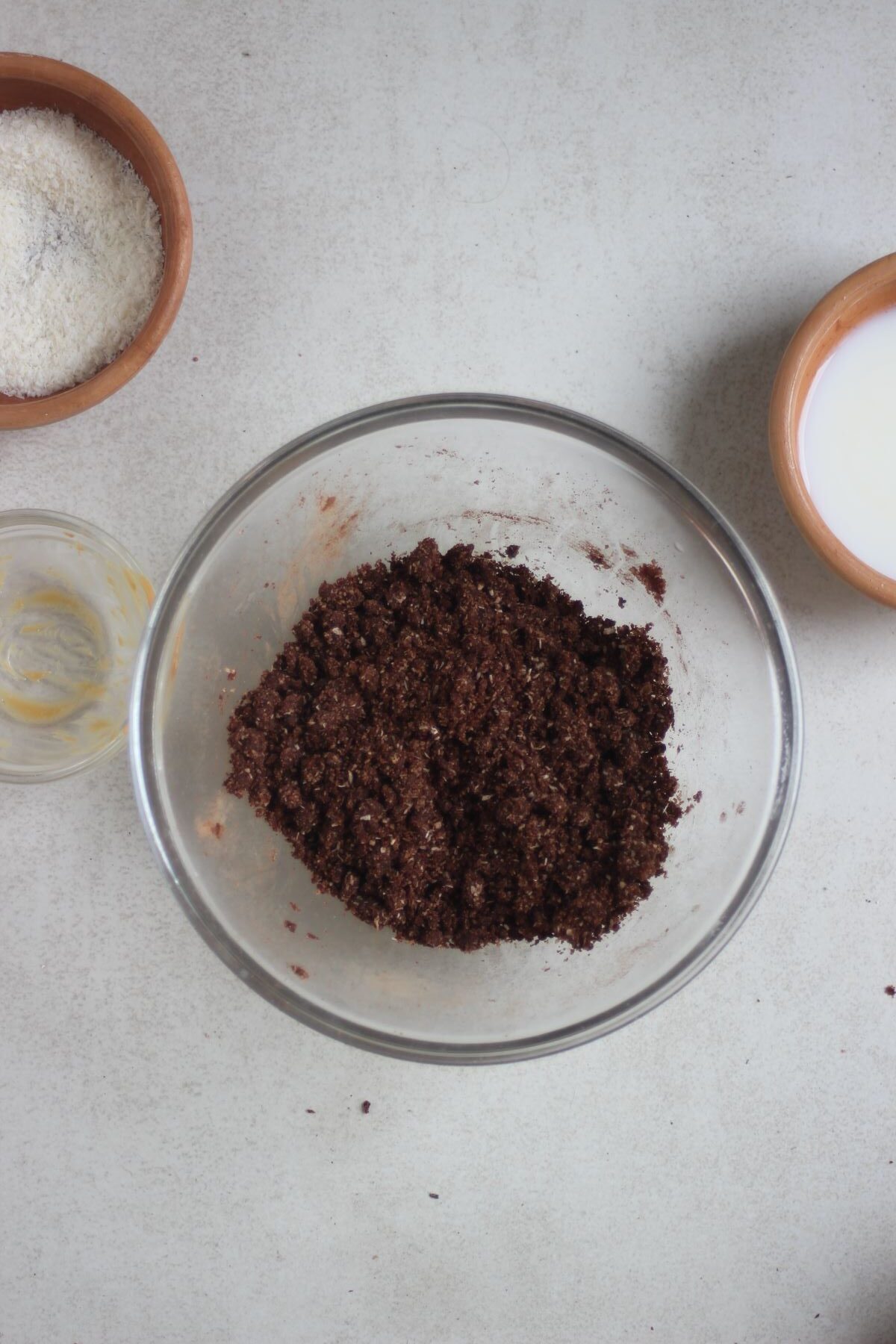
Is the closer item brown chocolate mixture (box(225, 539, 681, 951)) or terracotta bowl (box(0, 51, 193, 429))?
brown chocolate mixture (box(225, 539, 681, 951))

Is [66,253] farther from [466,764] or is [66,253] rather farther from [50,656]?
[466,764]

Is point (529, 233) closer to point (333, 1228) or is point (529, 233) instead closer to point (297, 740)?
point (297, 740)

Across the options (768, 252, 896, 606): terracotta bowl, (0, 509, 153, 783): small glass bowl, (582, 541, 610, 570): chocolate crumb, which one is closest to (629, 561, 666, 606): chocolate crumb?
(582, 541, 610, 570): chocolate crumb

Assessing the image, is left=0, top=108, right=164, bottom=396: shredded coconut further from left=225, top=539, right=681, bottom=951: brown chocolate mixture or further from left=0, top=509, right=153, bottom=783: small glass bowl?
left=225, top=539, right=681, bottom=951: brown chocolate mixture

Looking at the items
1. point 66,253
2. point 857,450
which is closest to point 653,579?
point 857,450

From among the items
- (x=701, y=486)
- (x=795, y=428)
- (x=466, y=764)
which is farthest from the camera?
(x=701, y=486)

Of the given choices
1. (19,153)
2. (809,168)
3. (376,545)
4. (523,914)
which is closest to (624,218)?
(809,168)
